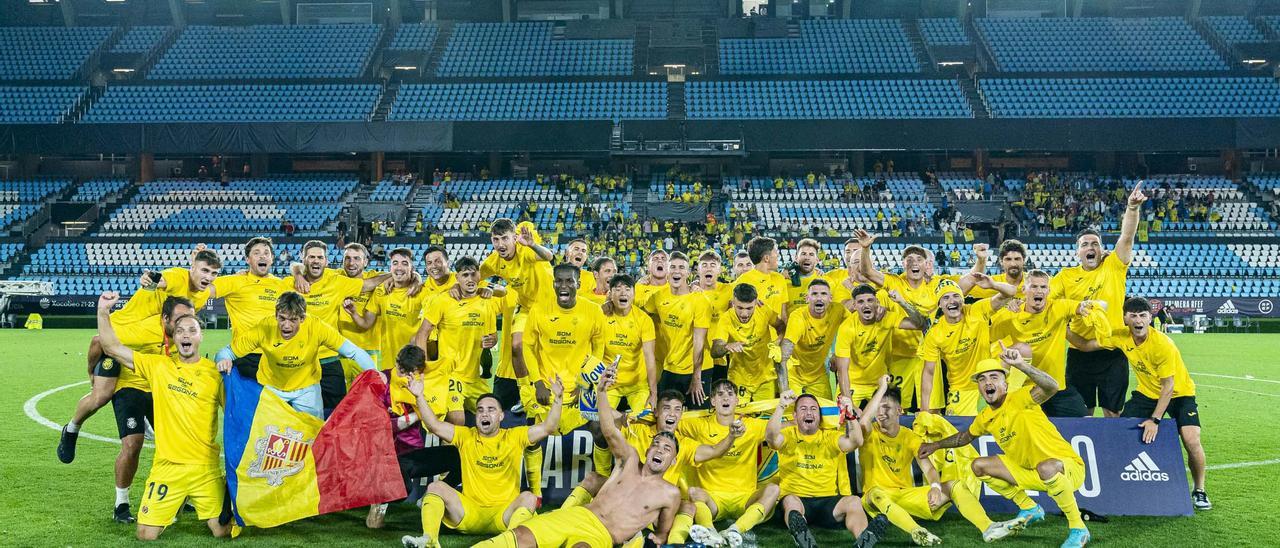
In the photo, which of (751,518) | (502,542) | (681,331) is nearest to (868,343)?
(681,331)

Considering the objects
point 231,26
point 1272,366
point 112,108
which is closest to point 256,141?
point 112,108

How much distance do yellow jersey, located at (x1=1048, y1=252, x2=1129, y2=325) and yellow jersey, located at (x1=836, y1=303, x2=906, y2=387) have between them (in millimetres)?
1798

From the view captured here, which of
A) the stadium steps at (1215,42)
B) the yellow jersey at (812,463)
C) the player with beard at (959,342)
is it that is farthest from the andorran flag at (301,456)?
the stadium steps at (1215,42)

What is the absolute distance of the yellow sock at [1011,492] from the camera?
8039mm

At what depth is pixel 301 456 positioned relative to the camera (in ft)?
27.1

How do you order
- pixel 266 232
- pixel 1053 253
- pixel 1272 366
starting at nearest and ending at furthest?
pixel 1272 366, pixel 1053 253, pixel 266 232

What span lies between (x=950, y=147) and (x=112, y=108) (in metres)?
36.5

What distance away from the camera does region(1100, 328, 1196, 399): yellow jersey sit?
8.86 meters

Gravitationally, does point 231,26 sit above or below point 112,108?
above

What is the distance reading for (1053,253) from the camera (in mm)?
36906

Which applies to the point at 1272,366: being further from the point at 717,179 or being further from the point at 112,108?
the point at 112,108

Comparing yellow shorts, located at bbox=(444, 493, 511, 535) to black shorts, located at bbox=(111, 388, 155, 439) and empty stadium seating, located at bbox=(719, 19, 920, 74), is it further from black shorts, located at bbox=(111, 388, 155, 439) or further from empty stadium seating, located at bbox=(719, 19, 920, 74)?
empty stadium seating, located at bbox=(719, 19, 920, 74)

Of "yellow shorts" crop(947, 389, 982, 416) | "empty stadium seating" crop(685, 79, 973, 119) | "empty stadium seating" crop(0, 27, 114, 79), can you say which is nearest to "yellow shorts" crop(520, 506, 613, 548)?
"yellow shorts" crop(947, 389, 982, 416)

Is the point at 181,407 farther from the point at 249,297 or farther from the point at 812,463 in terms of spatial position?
the point at 812,463
